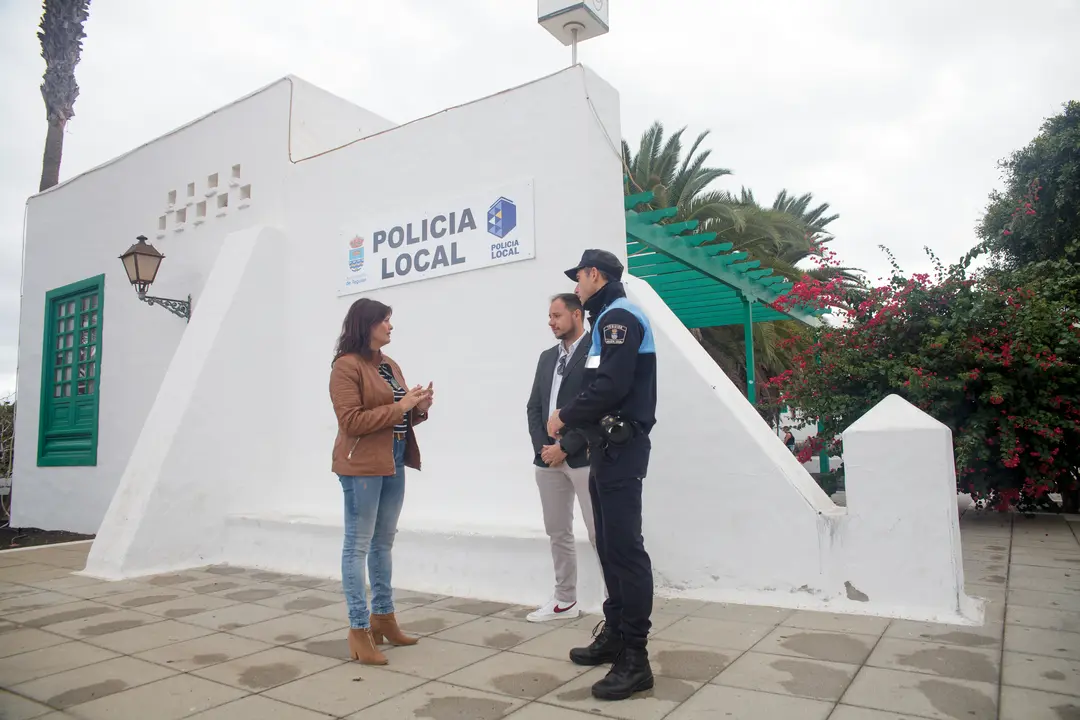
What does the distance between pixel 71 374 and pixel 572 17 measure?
7.58 meters

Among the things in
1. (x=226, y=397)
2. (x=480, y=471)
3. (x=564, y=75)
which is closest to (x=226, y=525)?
(x=226, y=397)

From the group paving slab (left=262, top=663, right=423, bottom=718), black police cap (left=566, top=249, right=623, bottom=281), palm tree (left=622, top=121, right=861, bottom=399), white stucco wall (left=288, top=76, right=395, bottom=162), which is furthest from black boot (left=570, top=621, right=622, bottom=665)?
palm tree (left=622, top=121, right=861, bottom=399)

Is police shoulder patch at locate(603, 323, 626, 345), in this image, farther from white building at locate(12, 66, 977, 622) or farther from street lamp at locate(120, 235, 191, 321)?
street lamp at locate(120, 235, 191, 321)

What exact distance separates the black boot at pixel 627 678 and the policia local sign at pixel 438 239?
2.96 metres

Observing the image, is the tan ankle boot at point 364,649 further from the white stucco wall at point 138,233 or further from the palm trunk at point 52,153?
the palm trunk at point 52,153

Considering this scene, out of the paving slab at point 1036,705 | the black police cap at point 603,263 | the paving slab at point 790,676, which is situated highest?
the black police cap at point 603,263

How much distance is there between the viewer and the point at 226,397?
6.30m

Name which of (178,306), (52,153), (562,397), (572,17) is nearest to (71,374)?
(178,306)

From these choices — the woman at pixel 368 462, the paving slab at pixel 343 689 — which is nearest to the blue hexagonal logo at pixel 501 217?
the woman at pixel 368 462

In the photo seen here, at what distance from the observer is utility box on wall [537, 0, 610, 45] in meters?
5.34

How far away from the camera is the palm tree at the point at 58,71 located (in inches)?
481

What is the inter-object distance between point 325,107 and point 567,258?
371 centimetres

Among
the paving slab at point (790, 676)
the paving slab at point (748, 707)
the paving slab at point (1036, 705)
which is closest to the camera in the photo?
the paving slab at point (1036, 705)

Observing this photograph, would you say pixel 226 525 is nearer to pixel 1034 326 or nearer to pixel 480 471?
pixel 480 471
